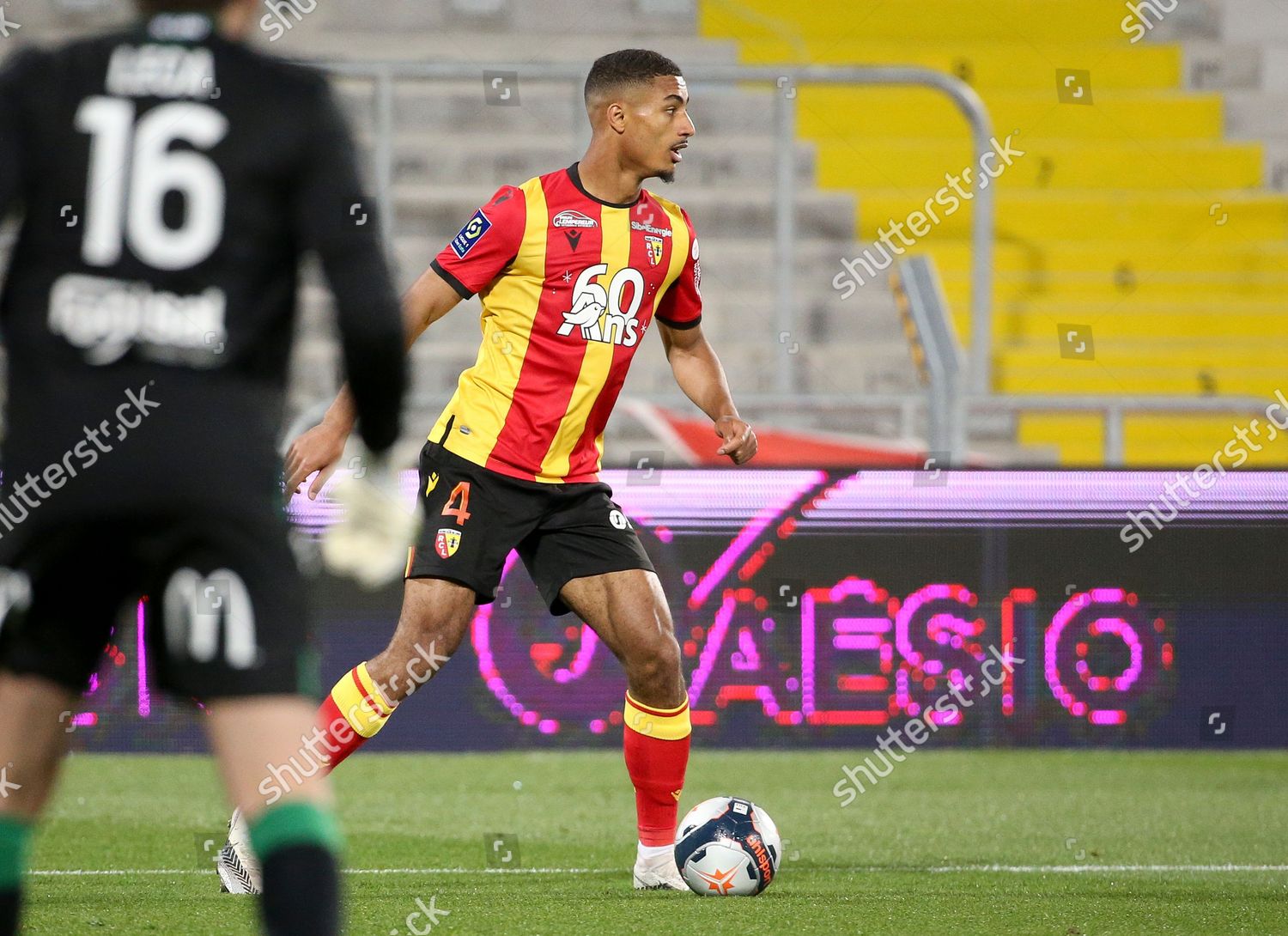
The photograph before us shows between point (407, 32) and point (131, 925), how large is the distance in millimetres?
9084

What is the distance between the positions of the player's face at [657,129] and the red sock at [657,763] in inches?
49.6

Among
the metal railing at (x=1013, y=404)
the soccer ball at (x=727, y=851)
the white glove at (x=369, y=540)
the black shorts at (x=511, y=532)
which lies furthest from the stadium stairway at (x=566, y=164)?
the soccer ball at (x=727, y=851)

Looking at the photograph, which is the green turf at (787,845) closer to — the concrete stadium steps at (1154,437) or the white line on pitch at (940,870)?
the white line on pitch at (940,870)

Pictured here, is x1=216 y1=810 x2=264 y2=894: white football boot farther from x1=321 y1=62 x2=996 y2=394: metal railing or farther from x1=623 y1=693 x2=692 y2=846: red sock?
x1=321 y1=62 x2=996 y2=394: metal railing

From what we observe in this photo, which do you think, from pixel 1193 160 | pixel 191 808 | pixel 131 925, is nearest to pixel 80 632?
pixel 131 925

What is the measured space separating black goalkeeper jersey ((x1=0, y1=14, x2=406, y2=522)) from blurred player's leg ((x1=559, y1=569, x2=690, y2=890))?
6.93 feet

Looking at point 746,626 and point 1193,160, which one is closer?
point 746,626

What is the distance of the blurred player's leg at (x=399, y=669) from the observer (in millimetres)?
4207

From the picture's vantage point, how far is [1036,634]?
21.4 feet

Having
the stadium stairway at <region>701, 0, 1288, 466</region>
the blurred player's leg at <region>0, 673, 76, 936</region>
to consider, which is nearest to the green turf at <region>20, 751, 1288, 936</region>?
the blurred player's leg at <region>0, 673, 76, 936</region>

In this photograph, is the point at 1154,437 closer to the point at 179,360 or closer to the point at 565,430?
the point at 565,430

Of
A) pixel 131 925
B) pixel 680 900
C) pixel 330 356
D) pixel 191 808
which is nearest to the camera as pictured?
pixel 131 925

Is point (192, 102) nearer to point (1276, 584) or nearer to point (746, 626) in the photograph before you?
point (746, 626)

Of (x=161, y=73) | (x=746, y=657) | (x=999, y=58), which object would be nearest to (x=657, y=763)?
(x=746, y=657)
